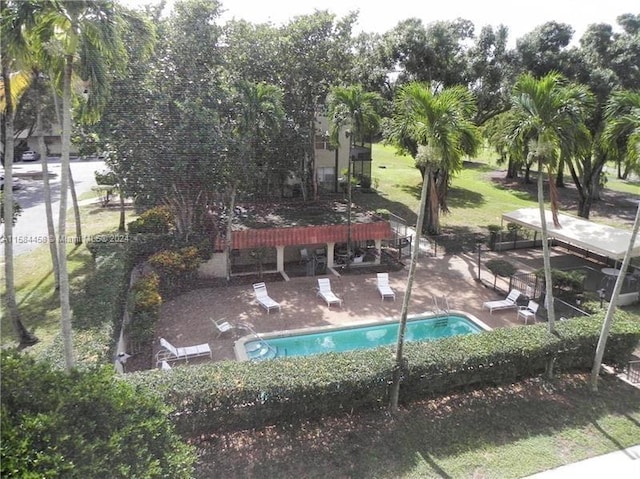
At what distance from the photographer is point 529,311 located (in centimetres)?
1023

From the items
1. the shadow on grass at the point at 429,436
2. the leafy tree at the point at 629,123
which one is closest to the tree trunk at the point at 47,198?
the shadow on grass at the point at 429,436

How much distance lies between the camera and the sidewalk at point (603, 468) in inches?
219

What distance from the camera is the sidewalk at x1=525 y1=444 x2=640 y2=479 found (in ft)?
18.3

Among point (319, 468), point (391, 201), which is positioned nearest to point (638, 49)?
point (391, 201)

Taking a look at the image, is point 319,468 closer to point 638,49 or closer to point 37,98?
point 37,98

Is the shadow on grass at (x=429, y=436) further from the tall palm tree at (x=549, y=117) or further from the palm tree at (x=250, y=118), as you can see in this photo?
the palm tree at (x=250, y=118)

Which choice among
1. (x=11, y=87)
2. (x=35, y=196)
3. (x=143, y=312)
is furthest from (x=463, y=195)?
(x=11, y=87)

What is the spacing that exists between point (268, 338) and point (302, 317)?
1.26 metres

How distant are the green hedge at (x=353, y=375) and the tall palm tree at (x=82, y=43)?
178 centimetres

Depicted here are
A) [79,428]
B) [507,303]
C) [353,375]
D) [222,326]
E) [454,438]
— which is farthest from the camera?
[507,303]

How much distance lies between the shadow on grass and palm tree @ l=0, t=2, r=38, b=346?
4403 mm

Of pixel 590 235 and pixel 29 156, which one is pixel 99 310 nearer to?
pixel 590 235

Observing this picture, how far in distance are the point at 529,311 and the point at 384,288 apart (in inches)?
132

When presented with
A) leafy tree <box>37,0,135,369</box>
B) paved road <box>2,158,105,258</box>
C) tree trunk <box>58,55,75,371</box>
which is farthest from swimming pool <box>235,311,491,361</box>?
paved road <box>2,158,105,258</box>
